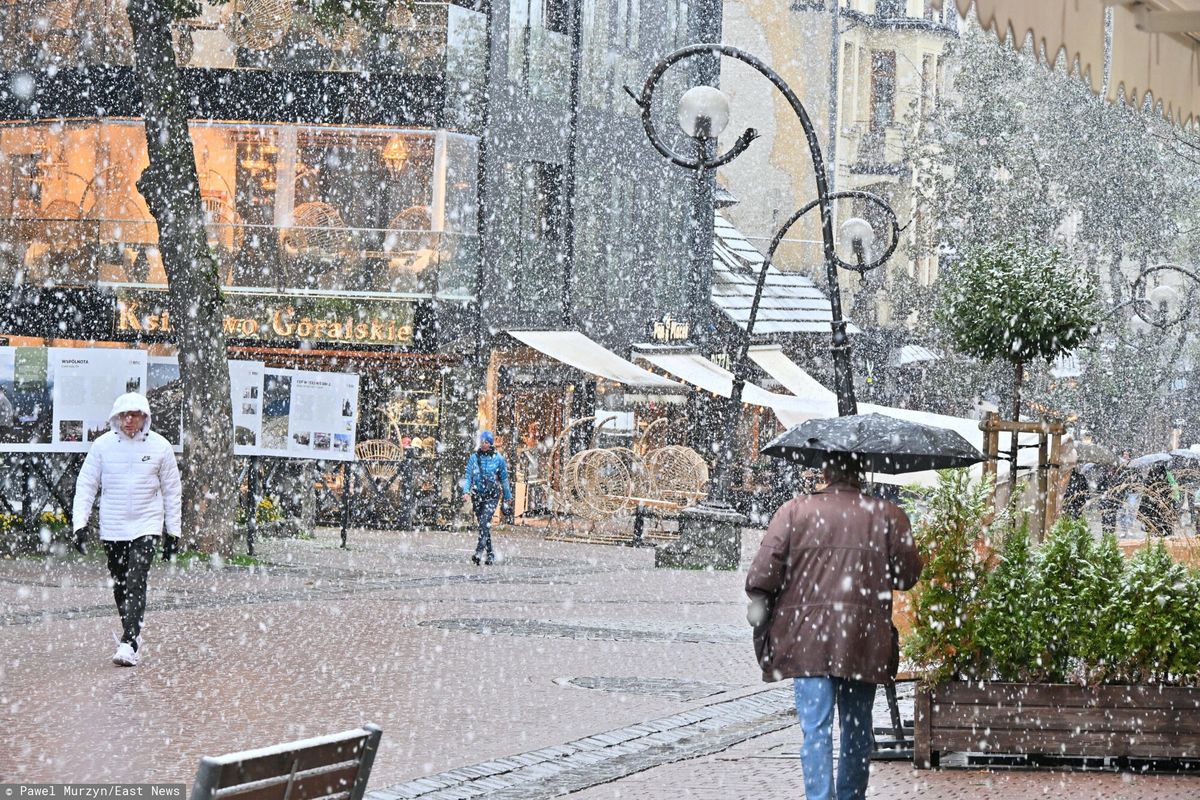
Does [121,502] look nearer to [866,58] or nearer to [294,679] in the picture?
Result: [294,679]

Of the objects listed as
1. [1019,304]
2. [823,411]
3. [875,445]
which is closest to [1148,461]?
[823,411]

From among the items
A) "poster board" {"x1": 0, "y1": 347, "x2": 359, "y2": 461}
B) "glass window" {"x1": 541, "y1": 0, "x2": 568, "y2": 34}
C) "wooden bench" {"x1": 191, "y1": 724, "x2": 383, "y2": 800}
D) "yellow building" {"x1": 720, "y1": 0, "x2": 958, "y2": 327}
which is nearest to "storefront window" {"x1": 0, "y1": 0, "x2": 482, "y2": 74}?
"glass window" {"x1": 541, "y1": 0, "x2": 568, "y2": 34}

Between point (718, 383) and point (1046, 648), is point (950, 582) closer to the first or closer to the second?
point (1046, 648)

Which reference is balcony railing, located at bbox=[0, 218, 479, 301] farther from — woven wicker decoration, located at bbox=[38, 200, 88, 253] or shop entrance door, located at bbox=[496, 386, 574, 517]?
shop entrance door, located at bbox=[496, 386, 574, 517]

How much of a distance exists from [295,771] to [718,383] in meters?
28.1

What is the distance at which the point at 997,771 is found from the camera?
30.6 ft

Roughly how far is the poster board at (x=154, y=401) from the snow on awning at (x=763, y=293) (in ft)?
50.3

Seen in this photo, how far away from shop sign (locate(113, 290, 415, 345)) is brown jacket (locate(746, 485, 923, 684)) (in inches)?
912

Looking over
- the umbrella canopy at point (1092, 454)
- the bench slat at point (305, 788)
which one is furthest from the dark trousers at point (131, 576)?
the umbrella canopy at point (1092, 454)

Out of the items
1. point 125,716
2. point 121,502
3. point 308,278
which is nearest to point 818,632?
point 125,716

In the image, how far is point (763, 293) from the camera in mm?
41156

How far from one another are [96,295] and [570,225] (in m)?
8.03

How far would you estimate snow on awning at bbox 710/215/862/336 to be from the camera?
38250 mm

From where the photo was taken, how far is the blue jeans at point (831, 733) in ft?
23.7
